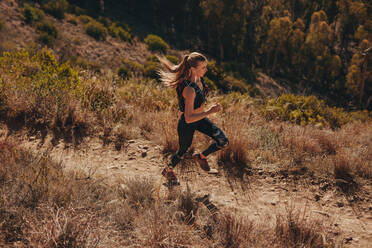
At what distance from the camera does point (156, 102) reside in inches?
234

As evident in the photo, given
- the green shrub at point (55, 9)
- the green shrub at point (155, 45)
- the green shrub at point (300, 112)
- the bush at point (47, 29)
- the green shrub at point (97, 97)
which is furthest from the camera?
the green shrub at point (155, 45)

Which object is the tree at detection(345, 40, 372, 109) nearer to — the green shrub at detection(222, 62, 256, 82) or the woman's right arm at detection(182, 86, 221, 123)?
the green shrub at detection(222, 62, 256, 82)

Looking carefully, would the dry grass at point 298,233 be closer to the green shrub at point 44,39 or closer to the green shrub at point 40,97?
the green shrub at point 40,97

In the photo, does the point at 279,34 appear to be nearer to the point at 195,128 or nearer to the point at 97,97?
the point at 97,97

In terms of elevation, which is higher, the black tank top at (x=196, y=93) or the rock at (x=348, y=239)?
the black tank top at (x=196, y=93)

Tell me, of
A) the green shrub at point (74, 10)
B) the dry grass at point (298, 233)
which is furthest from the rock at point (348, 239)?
the green shrub at point (74, 10)

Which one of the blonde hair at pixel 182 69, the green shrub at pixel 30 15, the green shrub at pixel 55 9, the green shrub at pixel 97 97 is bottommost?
the green shrub at pixel 97 97

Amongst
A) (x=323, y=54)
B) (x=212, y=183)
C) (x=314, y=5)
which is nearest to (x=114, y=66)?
(x=212, y=183)

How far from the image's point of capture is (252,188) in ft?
11.8

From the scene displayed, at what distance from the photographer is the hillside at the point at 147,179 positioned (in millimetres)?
2301

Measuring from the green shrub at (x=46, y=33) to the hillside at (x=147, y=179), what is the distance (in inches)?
553

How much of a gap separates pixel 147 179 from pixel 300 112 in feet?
19.7

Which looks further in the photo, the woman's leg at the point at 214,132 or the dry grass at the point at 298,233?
the woman's leg at the point at 214,132

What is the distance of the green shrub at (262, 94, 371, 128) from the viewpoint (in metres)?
7.24
